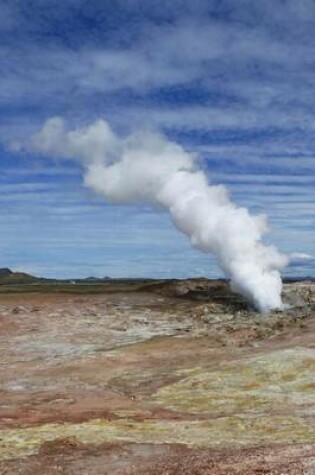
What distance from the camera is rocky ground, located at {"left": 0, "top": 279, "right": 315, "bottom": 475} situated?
36.4 meters

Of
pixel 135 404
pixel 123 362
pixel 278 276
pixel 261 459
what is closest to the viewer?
Result: pixel 261 459

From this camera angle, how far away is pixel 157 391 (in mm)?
56969

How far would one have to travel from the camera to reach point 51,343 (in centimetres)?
8356

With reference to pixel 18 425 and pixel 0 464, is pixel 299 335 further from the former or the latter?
pixel 0 464

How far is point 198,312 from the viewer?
358 feet

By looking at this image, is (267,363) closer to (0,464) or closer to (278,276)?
(0,464)

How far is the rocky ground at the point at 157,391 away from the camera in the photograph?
3641 centimetres

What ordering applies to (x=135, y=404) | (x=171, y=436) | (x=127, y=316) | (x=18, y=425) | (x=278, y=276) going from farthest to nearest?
(x=278, y=276) < (x=127, y=316) < (x=135, y=404) < (x=18, y=425) < (x=171, y=436)

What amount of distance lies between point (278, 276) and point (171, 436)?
83.0m

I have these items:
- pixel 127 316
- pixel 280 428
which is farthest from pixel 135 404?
pixel 127 316

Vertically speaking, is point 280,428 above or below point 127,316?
below

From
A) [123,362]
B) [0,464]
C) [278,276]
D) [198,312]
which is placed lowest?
[0,464]

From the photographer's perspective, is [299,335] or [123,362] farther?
[299,335]

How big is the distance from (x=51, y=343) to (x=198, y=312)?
32.7m
